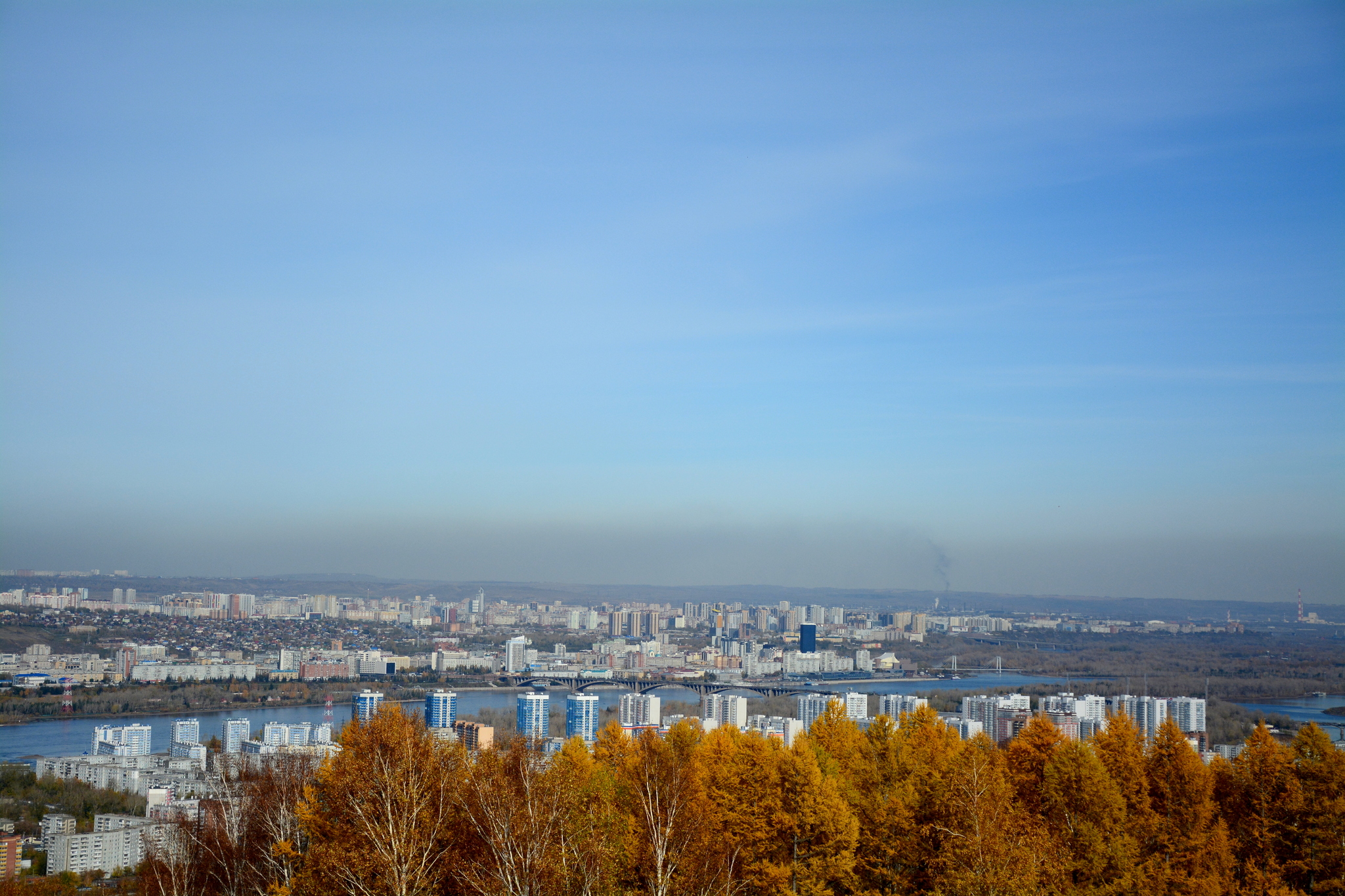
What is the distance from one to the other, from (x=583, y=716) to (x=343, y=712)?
9339mm

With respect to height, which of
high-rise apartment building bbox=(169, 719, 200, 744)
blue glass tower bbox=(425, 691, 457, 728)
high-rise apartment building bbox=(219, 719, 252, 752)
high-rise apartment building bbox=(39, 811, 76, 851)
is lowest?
blue glass tower bbox=(425, 691, 457, 728)

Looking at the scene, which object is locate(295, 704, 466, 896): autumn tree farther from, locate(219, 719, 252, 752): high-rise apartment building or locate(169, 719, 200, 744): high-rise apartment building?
locate(169, 719, 200, 744): high-rise apartment building

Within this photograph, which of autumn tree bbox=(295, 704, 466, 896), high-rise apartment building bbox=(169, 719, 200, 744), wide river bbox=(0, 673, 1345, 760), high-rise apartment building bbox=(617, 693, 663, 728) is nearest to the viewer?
autumn tree bbox=(295, 704, 466, 896)

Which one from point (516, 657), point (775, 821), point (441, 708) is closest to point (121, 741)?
point (441, 708)

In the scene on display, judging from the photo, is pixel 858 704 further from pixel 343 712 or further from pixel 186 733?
pixel 186 733

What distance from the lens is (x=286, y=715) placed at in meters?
29.7

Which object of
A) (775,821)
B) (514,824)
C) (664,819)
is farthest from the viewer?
(775,821)

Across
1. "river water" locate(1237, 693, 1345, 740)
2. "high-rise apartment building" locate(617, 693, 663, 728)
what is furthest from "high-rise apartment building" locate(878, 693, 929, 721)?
"river water" locate(1237, 693, 1345, 740)

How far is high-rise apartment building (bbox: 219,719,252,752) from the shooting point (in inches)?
808

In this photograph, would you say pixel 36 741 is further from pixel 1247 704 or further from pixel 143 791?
pixel 1247 704

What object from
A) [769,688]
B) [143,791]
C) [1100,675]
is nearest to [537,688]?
[769,688]

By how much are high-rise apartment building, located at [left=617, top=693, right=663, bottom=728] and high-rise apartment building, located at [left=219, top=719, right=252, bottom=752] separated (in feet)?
30.8

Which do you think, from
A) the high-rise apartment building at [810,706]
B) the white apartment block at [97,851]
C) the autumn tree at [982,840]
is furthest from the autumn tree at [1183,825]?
the high-rise apartment building at [810,706]

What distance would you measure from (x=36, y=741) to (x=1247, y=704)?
90.4ft
